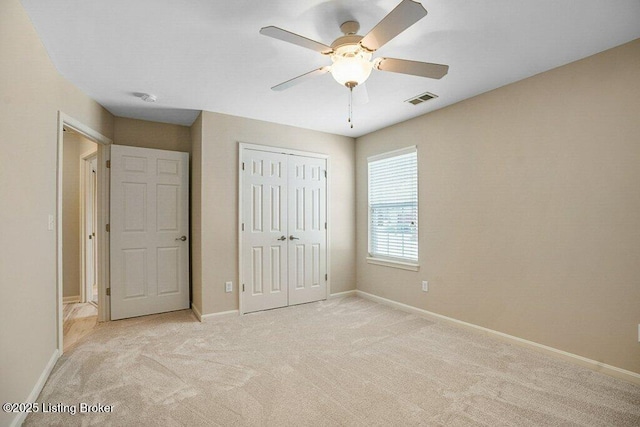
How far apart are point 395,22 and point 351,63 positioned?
0.45m

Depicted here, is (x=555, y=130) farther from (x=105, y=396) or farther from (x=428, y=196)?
(x=105, y=396)

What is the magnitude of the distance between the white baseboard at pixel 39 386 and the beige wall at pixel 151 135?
2.51m

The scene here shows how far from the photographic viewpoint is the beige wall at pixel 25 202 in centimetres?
171

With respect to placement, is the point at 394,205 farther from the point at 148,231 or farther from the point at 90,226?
the point at 90,226

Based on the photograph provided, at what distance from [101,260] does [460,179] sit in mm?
4264

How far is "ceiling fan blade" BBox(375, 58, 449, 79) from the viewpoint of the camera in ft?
6.36

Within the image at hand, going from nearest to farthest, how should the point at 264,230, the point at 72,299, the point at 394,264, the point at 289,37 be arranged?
the point at 289,37
the point at 264,230
the point at 394,264
the point at 72,299

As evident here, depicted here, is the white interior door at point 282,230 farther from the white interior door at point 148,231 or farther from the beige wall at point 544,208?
the beige wall at point 544,208

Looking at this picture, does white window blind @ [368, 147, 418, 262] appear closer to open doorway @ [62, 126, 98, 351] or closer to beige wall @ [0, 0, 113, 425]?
beige wall @ [0, 0, 113, 425]

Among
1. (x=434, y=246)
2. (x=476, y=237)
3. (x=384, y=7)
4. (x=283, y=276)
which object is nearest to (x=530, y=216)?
(x=476, y=237)

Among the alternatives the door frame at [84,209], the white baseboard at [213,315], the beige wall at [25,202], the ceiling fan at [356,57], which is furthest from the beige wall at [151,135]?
the ceiling fan at [356,57]

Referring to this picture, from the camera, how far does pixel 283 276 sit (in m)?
4.17

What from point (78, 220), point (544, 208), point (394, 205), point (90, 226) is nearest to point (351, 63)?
point (544, 208)

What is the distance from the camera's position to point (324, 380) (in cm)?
230
